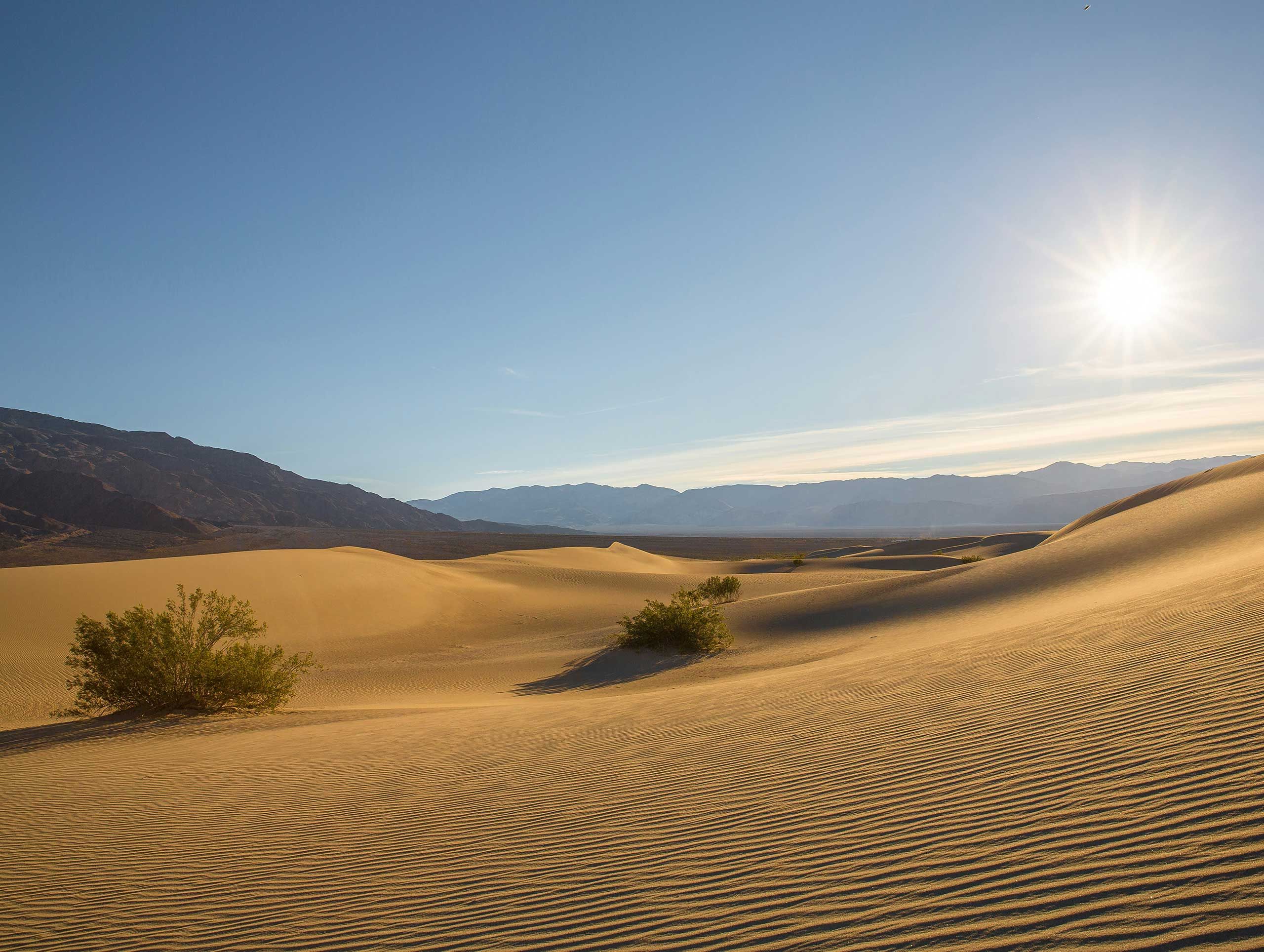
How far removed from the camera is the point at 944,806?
4.06 m

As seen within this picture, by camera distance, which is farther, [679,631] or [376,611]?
[376,611]

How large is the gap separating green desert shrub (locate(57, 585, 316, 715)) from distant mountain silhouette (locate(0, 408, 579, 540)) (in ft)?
236

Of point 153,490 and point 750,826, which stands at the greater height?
point 153,490

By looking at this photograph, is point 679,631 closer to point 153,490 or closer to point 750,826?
point 750,826

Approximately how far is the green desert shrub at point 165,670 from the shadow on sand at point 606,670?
4.91 meters

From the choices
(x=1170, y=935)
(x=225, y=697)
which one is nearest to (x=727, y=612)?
(x=225, y=697)

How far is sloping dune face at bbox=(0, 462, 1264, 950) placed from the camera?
3.04 meters

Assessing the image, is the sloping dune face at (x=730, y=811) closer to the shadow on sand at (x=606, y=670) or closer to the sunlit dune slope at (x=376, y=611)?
the shadow on sand at (x=606, y=670)

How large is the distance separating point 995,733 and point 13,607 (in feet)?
83.2

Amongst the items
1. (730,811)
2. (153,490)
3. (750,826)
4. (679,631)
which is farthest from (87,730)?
(153,490)

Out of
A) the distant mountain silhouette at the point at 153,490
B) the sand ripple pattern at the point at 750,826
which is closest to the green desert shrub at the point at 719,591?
the sand ripple pattern at the point at 750,826

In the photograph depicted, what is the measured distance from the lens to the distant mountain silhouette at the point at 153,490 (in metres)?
81.9

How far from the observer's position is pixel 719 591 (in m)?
23.2

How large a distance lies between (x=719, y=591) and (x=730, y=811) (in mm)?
18646
